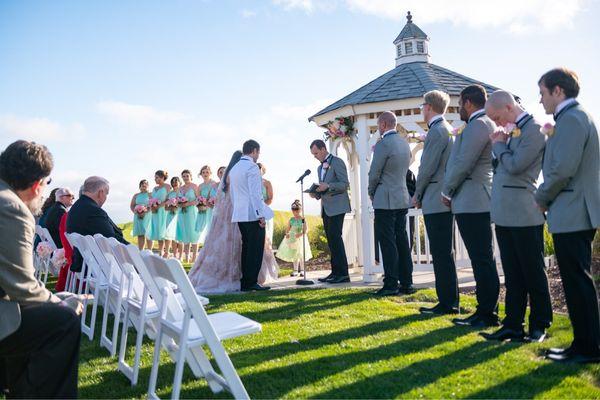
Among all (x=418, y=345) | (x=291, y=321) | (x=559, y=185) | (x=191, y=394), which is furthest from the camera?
(x=291, y=321)

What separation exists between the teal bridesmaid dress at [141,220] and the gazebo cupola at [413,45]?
744 centimetres

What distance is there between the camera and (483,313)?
5543 millimetres

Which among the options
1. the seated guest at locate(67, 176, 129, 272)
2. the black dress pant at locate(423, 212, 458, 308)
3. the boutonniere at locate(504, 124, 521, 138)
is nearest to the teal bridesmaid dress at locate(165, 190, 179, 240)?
the seated guest at locate(67, 176, 129, 272)

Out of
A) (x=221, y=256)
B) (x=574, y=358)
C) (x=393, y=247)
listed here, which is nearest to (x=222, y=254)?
(x=221, y=256)

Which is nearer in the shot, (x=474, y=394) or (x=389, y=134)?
(x=474, y=394)

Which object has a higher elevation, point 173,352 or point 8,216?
point 8,216

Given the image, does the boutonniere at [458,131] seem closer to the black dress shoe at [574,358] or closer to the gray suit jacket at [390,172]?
the gray suit jacket at [390,172]

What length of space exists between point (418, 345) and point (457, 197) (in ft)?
5.16

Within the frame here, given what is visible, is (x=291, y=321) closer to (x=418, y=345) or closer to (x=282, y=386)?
(x=418, y=345)

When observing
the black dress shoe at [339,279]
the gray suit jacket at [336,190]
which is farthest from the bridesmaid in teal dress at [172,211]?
the black dress shoe at [339,279]

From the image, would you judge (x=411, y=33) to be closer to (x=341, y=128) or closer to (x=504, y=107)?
(x=341, y=128)

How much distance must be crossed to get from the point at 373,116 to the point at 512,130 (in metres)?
5.90

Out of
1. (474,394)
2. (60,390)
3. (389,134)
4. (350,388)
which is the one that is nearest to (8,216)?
(60,390)

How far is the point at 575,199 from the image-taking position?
4082mm
